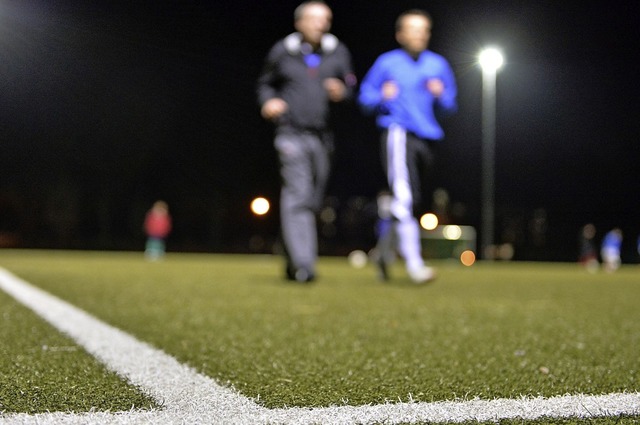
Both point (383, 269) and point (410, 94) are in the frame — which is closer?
point (410, 94)

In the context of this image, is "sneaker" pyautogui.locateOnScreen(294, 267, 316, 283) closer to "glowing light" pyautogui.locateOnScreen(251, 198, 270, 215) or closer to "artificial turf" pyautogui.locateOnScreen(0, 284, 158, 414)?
"artificial turf" pyautogui.locateOnScreen(0, 284, 158, 414)

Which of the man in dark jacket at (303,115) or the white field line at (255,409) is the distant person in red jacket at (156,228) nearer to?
the man in dark jacket at (303,115)

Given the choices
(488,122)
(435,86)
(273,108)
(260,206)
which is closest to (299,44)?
(273,108)

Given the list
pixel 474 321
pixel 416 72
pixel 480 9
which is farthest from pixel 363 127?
pixel 474 321

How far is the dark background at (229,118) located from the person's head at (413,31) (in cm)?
1369

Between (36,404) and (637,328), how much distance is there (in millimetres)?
2678

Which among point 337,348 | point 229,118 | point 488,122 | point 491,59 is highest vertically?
point 229,118

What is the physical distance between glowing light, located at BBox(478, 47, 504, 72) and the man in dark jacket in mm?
19495

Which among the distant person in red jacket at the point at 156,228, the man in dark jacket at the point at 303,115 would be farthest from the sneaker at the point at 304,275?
the distant person in red jacket at the point at 156,228

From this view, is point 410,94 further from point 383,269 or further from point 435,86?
point 383,269

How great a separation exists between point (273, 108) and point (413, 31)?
4.59 feet

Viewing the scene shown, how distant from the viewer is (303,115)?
605 cm

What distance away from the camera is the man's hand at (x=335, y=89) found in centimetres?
595

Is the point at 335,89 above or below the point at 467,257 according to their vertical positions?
above
